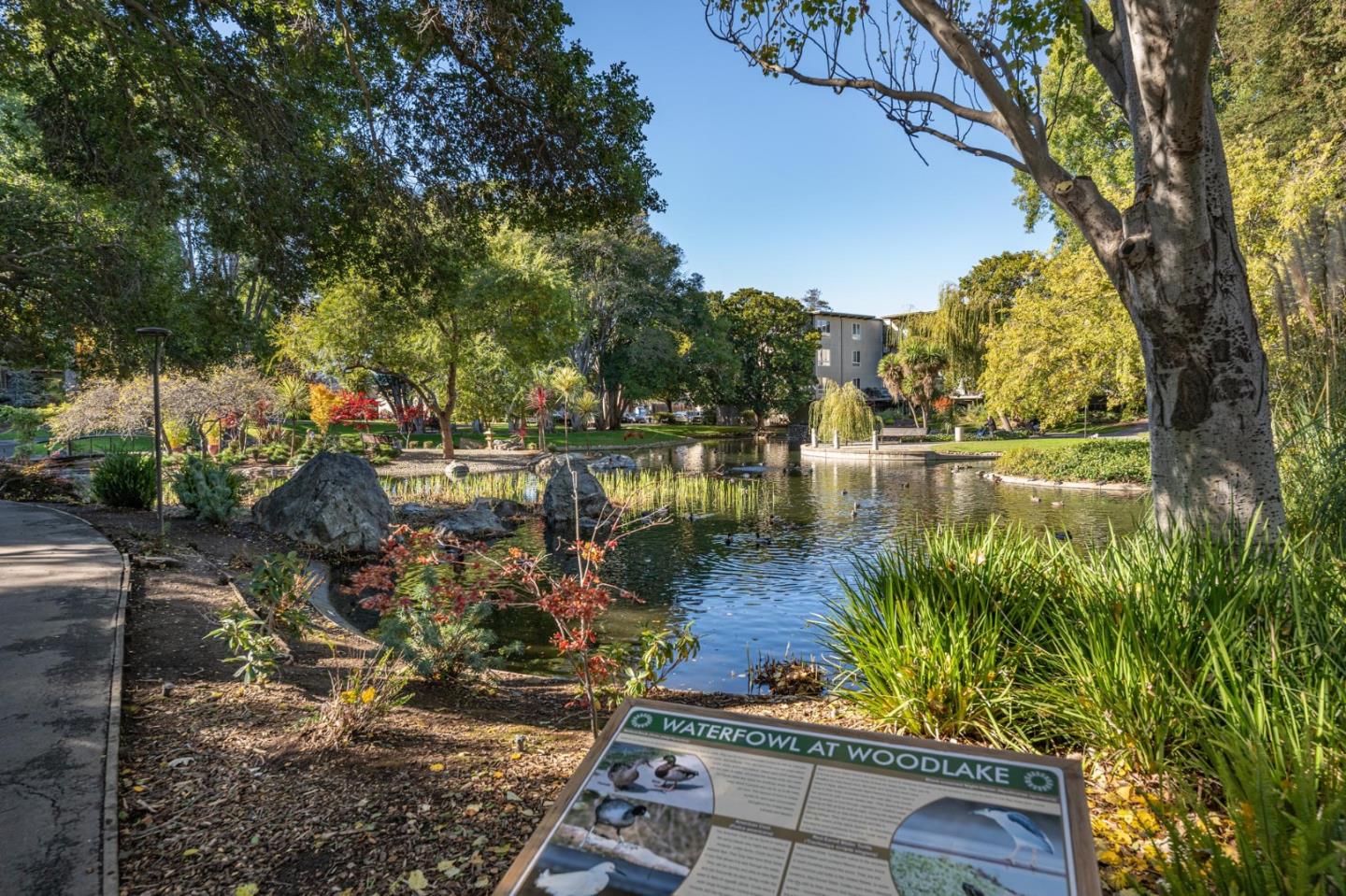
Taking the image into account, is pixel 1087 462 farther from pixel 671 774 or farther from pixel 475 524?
pixel 671 774

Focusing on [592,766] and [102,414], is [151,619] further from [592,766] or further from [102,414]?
[102,414]

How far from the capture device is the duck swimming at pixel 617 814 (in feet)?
6.07

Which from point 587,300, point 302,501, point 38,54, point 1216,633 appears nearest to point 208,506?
point 302,501

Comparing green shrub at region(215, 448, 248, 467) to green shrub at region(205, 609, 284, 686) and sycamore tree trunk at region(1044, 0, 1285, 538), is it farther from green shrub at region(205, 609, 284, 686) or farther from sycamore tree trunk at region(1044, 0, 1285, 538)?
sycamore tree trunk at region(1044, 0, 1285, 538)

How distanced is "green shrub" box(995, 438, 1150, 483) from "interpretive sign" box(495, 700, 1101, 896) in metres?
20.6

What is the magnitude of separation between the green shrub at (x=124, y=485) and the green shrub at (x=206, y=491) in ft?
2.64

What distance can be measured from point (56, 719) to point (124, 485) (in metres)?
11.3

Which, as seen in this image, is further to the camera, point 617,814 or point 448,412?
point 448,412

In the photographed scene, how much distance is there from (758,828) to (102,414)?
90.3ft

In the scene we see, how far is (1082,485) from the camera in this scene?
2005 cm

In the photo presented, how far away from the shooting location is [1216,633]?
2832 millimetres

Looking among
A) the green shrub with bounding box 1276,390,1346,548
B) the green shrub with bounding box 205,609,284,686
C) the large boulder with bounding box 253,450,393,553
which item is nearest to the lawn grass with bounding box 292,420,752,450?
the large boulder with bounding box 253,450,393,553

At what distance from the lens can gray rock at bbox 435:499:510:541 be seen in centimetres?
1371

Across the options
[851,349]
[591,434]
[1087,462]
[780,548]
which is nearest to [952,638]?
[780,548]
